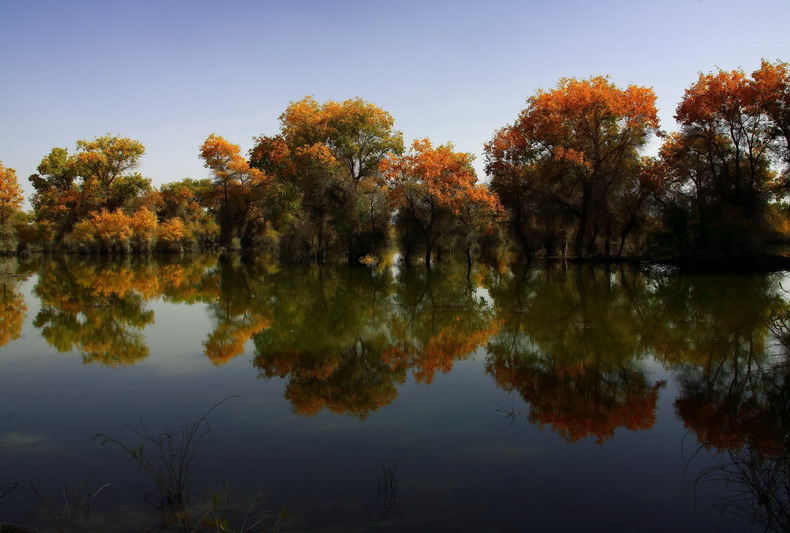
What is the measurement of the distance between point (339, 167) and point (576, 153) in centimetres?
1362

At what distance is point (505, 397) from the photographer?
7.26 m

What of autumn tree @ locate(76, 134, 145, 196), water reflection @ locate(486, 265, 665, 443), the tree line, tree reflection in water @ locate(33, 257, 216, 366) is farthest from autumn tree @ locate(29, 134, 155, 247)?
water reflection @ locate(486, 265, 665, 443)

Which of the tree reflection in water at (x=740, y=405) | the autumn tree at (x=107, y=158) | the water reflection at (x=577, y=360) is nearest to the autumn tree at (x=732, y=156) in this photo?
the water reflection at (x=577, y=360)

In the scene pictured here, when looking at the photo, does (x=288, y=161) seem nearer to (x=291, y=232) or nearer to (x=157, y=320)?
(x=291, y=232)

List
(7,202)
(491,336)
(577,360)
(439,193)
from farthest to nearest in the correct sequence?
(7,202) → (439,193) → (491,336) → (577,360)

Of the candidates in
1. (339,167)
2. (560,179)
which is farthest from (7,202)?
(560,179)

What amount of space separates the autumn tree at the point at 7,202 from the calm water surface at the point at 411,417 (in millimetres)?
44992

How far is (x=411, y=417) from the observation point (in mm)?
6543

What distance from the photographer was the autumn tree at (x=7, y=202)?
50.2 meters

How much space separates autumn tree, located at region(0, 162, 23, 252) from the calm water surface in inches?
1771

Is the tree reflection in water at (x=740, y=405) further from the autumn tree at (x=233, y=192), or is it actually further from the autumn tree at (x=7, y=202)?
the autumn tree at (x=7, y=202)

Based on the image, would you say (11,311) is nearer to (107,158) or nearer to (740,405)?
(740,405)

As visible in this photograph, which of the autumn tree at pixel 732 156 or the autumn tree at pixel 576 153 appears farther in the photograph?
the autumn tree at pixel 576 153

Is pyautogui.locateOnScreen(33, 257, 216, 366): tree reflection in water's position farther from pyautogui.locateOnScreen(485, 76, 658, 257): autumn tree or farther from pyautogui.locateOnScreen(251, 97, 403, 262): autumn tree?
pyautogui.locateOnScreen(485, 76, 658, 257): autumn tree
